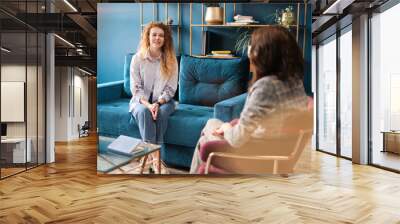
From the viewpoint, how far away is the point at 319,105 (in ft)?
29.6

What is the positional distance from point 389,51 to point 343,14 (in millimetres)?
943

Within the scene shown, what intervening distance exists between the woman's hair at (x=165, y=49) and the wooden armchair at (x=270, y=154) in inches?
45.0

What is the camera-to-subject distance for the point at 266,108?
173 inches

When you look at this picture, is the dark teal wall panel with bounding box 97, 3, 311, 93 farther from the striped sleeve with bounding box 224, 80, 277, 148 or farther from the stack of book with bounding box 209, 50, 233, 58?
the striped sleeve with bounding box 224, 80, 277, 148

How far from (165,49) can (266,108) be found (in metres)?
1.45

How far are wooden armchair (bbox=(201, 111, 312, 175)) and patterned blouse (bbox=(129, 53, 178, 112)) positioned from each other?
3.11 feet

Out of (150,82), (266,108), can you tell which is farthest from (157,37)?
(266,108)

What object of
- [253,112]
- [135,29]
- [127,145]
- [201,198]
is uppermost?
[135,29]

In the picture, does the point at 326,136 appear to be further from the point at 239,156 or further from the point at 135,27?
the point at 135,27

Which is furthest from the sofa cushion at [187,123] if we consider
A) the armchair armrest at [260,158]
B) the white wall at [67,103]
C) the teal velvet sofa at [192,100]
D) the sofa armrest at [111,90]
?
the white wall at [67,103]

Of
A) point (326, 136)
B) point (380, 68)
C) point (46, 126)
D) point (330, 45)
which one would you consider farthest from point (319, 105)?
point (46, 126)

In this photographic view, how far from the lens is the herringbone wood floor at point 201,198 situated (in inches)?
Result: 137

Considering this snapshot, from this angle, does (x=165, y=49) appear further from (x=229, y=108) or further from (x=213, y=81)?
(x=229, y=108)

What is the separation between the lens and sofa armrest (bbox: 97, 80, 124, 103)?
4.89 meters
